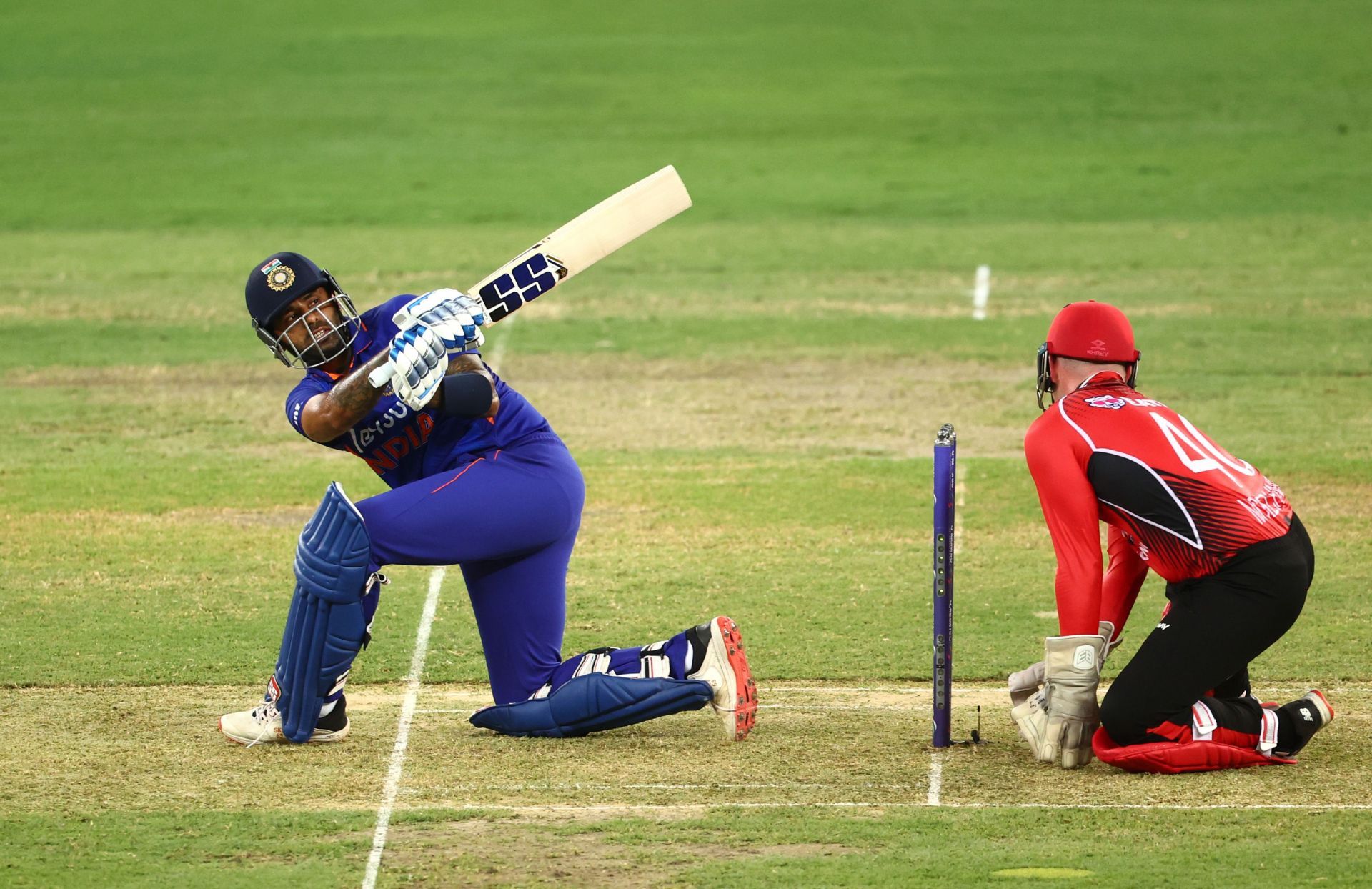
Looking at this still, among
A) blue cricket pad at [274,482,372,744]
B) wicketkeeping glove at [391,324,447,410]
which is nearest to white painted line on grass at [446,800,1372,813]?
blue cricket pad at [274,482,372,744]

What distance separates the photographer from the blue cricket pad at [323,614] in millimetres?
5934

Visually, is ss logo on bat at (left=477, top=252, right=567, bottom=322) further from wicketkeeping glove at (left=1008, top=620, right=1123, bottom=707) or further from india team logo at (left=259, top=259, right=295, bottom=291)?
wicketkeeping glove at (left=1008, top=620, right=1123, bottom=707)

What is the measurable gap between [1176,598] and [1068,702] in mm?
516

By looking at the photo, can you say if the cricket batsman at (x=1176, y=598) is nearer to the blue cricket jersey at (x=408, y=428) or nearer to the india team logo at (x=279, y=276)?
the blue cricket jersey at (x=408, y=428)

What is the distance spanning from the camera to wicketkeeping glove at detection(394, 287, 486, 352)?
5.93 m

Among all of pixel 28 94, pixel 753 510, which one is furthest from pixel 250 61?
pixel 753 510

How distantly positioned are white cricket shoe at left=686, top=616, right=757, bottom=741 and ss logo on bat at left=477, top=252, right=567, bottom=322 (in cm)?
139

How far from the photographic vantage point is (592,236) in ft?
22.4

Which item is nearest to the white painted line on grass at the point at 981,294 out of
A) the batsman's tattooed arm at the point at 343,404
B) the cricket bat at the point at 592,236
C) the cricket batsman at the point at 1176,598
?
the cricket bat at the point at 592,236

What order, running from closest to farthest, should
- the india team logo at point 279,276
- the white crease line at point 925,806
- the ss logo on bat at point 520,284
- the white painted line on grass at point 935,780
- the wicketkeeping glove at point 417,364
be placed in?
1. the white crease line at point 925,806
2. the white painted line on grass at point 935,780
3. the wicketkeeping glove at point 417,364
4. the india team logo at point 279,276
5. the ss logo on bat at point 520,284

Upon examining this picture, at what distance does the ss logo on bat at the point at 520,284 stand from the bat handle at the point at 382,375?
76 centimetres

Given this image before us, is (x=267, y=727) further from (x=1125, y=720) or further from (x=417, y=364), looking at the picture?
(x=1125, y=720)

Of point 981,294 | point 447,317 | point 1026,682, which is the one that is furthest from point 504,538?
point 981,294

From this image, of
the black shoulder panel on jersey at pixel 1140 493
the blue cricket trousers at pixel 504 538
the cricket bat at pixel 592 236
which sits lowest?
the blue cricket trousers at pixel 504 538
